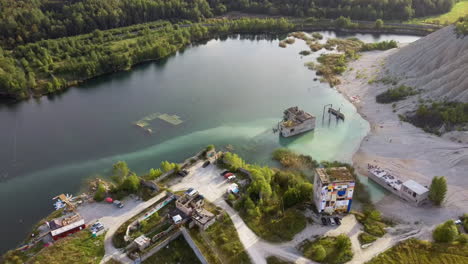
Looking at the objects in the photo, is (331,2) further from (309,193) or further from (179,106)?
(309,193)

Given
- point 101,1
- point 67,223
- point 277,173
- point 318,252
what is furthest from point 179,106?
point 101,1

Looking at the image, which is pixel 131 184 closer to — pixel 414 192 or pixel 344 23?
pixel 414 192

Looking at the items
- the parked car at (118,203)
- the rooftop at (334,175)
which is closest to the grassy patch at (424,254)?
the rooftop at (334,175)

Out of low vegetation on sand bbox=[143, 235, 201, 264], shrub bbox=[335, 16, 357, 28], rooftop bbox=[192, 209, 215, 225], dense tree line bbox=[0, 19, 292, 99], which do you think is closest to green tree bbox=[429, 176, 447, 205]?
rooftop bbox=[192, 209, 215, 225]

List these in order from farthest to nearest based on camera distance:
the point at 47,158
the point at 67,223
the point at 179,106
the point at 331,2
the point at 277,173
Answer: the point at 331,2 < the point at 179,106 < the point at 47,158 < the point at 277,173 < the point at 67,223

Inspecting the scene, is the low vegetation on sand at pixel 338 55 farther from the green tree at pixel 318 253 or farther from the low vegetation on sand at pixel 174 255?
the low vegetation on sand at pixel 174 255

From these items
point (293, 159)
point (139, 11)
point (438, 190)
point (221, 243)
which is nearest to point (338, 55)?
point (293, 159)

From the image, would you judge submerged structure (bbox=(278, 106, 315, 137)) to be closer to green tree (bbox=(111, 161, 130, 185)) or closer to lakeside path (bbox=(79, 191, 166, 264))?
lakeside path (bbox=(79, 191, 166, 264))
